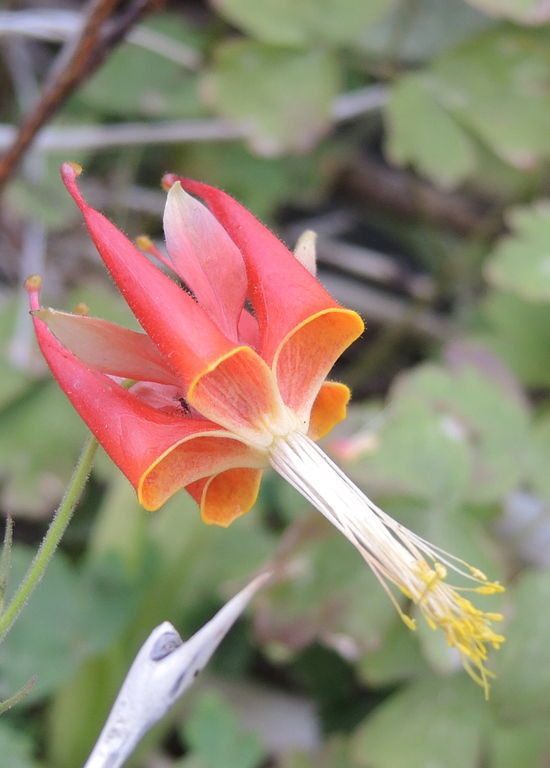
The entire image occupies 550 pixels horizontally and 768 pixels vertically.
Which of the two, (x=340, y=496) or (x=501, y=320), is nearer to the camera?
(x=340, y=496)

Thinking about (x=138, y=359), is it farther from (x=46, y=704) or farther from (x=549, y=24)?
(x=549, y=24)

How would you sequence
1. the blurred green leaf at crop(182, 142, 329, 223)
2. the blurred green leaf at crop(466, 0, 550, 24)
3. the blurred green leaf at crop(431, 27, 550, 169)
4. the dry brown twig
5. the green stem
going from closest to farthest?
the green stem, the dry brown twig, the blurred green leaf at crop(466, 0, 550, 24), the blurred green leaf at crop(431, 27, 550, 169), the blurred green leaf at crop(182, 142, 329, 223)

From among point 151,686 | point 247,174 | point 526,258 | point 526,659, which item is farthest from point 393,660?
point 247,174

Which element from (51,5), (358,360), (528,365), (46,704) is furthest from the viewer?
(358,360)

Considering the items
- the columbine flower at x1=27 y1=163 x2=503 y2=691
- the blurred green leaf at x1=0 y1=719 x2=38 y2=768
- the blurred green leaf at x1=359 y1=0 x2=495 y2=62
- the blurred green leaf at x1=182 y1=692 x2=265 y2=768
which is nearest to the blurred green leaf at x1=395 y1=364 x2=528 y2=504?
the blurred green leaf at x1=182 y1=692 x2=265 y2=768

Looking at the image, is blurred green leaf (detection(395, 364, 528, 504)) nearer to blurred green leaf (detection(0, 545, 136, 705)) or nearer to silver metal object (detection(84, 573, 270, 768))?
blurred green leaf (detection(0, 545, 136, 705))

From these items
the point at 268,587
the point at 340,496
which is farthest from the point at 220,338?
the point at 268,587
